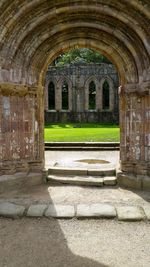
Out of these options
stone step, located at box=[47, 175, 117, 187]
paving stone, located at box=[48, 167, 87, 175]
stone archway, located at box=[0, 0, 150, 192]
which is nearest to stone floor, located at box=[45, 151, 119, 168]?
paving stone, located at box=[48, 167, 87, 175]

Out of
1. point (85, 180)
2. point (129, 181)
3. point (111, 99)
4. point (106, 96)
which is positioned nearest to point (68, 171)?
point (85, 180)

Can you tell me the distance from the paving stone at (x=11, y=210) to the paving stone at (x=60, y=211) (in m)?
0.50

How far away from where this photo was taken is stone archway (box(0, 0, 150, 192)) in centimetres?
674

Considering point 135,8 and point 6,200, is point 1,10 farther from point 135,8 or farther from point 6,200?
point 6,200

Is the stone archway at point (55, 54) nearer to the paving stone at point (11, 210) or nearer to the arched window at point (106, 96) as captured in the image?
the paving stone at point (11, 210)

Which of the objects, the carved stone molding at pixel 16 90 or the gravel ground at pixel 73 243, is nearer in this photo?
the gravel ground at pixel 73 243

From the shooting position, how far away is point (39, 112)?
25.2 ft

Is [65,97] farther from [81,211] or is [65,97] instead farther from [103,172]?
[81,211]

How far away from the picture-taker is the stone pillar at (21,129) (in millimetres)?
7141

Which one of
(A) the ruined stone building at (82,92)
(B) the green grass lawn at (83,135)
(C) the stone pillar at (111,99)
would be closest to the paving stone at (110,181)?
(B) the green grass lawn at (83,135)

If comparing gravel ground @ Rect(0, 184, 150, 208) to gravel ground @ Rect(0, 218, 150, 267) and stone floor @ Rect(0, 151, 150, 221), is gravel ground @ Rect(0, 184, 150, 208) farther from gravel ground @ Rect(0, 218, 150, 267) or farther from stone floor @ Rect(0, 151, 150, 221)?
gravel ground @ Rect(0, 218, 150, 267)

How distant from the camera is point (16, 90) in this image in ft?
23.5

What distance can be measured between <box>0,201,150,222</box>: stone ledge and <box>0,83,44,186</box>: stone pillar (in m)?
1.71

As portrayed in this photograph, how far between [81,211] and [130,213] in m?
0.89
